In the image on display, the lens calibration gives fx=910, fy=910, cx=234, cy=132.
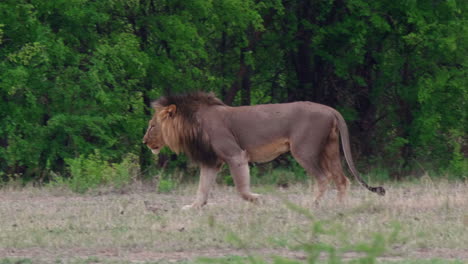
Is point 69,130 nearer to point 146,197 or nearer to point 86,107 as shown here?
point 86,107

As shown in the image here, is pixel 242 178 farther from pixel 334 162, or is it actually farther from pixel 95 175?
pixel 95 175

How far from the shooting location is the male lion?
38.3 feet

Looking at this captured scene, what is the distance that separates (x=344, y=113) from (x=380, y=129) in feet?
3.90

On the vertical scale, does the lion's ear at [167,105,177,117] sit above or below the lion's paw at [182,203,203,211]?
above

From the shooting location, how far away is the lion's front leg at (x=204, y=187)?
1146 centimetres

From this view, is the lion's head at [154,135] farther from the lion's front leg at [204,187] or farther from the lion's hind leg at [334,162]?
the lion's hind leg at [334,162]

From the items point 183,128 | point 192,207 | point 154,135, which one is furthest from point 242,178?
point 154,135

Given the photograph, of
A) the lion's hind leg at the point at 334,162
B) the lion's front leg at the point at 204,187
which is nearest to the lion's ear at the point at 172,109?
the lion's front leg at the point at 204,187

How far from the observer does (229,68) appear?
20.3m

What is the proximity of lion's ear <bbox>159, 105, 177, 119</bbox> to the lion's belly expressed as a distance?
43.7 inches

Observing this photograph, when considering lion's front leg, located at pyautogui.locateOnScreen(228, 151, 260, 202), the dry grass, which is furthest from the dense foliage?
lion's front leg, located at pyautogui.locateOnScreen(228, 151, 260, 202)

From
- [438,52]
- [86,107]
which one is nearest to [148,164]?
[86,107]

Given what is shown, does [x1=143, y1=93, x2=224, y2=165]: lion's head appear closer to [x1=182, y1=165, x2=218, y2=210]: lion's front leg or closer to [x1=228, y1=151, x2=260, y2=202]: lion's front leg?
[x1=182, y1=165, x2=218, y2=210]: lion's front leg

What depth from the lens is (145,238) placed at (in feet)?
Answer: 29.6
